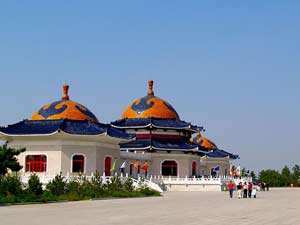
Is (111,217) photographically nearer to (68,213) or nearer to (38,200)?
(68,213)

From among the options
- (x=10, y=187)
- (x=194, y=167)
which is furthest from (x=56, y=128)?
(x=194, y=167)

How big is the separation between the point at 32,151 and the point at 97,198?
1557 centimetres

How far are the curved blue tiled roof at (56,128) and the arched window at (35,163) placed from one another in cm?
209

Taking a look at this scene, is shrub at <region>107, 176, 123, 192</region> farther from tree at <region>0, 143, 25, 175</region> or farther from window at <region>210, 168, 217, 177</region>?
window at <region>210, 168, 217, 177</region>

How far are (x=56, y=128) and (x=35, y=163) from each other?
3.84m

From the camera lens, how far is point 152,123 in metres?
63.2

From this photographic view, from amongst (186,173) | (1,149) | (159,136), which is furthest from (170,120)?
(1,149)

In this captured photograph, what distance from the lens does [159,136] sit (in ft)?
211

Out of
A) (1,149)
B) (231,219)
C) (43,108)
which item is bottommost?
(231,219)

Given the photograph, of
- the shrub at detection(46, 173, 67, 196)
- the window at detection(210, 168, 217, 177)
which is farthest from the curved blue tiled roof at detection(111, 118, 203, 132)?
the shrub at detection(46, 173, 67, 196)

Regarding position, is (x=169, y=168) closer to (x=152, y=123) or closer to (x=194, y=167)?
(x=194, y=167)

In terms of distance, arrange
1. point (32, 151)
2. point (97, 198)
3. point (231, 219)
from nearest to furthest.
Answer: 1. point (231, 219)
2. point (97, 198)
3. point (32, 151)

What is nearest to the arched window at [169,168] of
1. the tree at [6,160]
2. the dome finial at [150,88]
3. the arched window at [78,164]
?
the dome finial at [150,88]

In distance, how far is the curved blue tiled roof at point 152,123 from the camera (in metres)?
63.7
